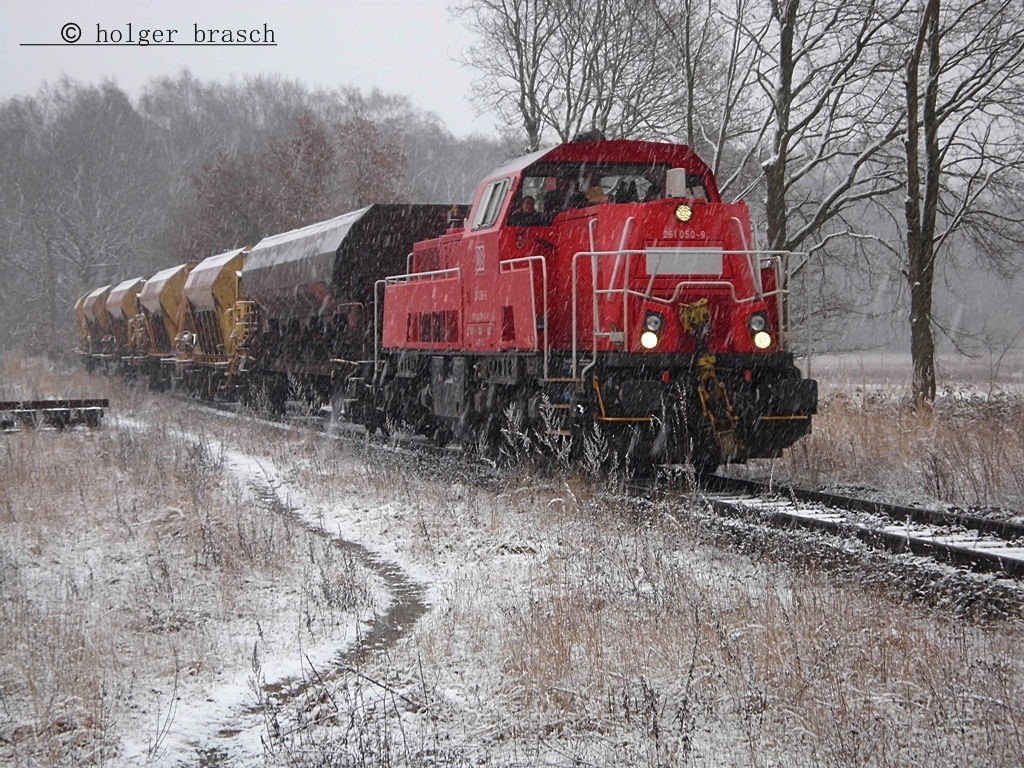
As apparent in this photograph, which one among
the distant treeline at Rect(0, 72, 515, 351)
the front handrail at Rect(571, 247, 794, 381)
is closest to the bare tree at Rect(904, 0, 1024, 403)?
the front handrail at Rect(571, 247, 794, 381)

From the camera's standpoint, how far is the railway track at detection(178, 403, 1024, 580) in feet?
20.2

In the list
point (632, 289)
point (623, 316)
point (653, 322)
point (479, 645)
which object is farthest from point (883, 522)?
point (479, 645)

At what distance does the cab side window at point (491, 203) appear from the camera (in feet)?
34.6

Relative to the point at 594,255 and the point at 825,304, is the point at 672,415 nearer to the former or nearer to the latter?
the point at 594,255

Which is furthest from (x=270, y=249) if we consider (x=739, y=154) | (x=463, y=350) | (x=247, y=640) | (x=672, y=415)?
(x=247, y=640)

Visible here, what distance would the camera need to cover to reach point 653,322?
923cm

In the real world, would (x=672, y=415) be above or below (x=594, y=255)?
below

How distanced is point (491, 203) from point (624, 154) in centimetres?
148

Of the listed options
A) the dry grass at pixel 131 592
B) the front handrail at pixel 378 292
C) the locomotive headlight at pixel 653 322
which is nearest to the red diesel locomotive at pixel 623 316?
the locomotive headlight at pixel 653 322

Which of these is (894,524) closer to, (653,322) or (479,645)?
(653,322)

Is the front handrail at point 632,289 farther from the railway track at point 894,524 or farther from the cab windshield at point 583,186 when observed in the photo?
the railway track at point 894,524

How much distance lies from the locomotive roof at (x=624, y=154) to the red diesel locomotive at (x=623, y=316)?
15 millimetres

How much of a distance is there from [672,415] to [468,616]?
12.0 feet

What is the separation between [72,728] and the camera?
447 centimetres
